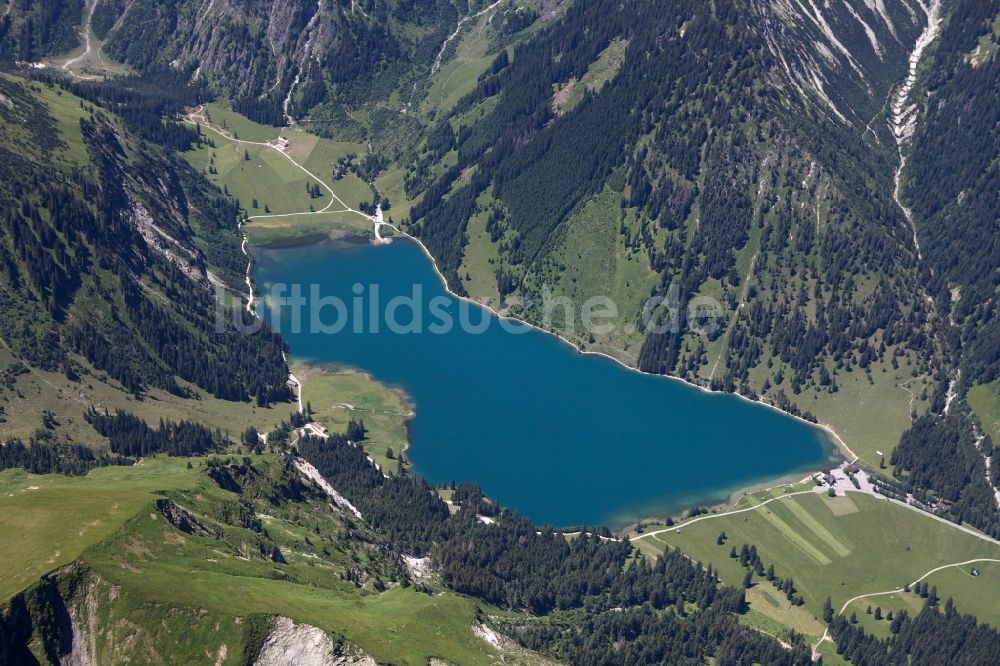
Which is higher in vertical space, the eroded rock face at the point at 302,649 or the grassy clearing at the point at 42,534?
the eroded rock face at the point at 302,649

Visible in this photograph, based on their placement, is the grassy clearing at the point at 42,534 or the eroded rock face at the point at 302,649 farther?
the eroded rock face at the point at 302,649

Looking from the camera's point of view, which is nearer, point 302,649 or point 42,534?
point 302,649

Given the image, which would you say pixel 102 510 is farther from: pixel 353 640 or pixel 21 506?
pixel 353 640

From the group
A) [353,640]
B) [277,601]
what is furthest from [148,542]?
[353,640]

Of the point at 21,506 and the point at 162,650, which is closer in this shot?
the point at 162,650

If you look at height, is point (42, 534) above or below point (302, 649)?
below

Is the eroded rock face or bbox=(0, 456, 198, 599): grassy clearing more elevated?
the eroded rock face

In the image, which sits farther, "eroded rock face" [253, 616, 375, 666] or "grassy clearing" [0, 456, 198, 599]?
"eroded rock face" [253, 616, 375, 666]
